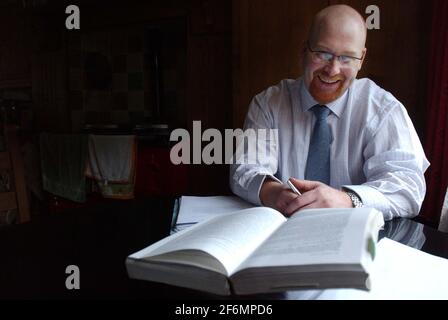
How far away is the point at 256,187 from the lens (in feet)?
2.99

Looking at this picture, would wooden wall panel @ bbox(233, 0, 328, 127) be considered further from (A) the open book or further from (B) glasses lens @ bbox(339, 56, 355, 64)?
(A) the open book

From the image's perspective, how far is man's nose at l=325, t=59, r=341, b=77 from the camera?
40.4 inches

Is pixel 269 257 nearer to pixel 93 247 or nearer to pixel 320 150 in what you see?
pixel 93 247

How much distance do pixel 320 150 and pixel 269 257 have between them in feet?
2.50

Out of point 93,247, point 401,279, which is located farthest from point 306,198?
point 93,247

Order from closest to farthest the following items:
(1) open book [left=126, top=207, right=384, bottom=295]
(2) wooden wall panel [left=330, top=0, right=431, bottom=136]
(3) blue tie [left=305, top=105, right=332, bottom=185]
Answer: (1) open book [left=126, top=207, right=384, bottom=295]
(3) blue tie [left=305, top=105, right=332, bottom=185]
(2) wooden wall panel [left=330, top=0, right=431, bottom=136]

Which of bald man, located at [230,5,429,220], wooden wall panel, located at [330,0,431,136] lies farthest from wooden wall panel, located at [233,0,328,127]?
bald man, located at [230,5,429,220]

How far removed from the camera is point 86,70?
11.4 feet

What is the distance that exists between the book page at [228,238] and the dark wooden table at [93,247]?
6 cm

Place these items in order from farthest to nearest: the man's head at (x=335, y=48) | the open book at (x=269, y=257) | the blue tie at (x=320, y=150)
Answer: the blue tie at (x=320, y=150) → the man's head at (x=335, y=48) → the open book at (x=269, y=257)

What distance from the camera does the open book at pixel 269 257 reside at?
15.4 inches

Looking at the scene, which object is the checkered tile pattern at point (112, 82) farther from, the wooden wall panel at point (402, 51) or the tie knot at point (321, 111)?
the tie knot at point (321, 111)

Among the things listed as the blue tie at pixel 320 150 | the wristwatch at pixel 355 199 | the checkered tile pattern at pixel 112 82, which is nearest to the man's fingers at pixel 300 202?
the wristwatch at pixel 355 199
